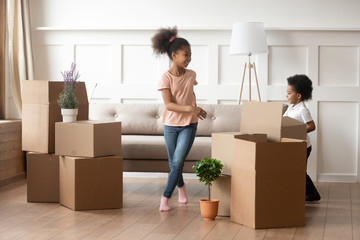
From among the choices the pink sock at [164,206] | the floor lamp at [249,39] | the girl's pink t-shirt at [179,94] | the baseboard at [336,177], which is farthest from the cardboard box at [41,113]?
the baseboard at [336,177]

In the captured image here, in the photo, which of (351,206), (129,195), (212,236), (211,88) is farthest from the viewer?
(211,88)

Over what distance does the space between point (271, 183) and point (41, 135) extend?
1.70 metres

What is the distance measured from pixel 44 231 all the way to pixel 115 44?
8.57 ft

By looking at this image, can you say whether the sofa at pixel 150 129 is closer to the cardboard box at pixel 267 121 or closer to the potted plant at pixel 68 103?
the potted plant at pixel 68 103

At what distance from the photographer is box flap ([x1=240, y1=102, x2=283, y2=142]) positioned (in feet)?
12.2

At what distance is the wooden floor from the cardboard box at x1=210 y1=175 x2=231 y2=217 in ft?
0.23

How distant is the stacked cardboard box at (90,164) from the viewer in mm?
3936

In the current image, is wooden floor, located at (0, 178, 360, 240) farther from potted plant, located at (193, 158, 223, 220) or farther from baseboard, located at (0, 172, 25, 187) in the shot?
baseboard, located at (0, 172, 25, 187)

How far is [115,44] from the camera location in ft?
18.5

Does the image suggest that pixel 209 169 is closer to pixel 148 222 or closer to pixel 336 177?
pixel 148 222

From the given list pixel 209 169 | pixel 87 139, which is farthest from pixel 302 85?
pixel 87 139

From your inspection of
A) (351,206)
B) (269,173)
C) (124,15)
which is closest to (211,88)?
(124,15)

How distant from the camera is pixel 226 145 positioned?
12.3ft

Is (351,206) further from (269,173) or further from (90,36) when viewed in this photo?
(90,36)
